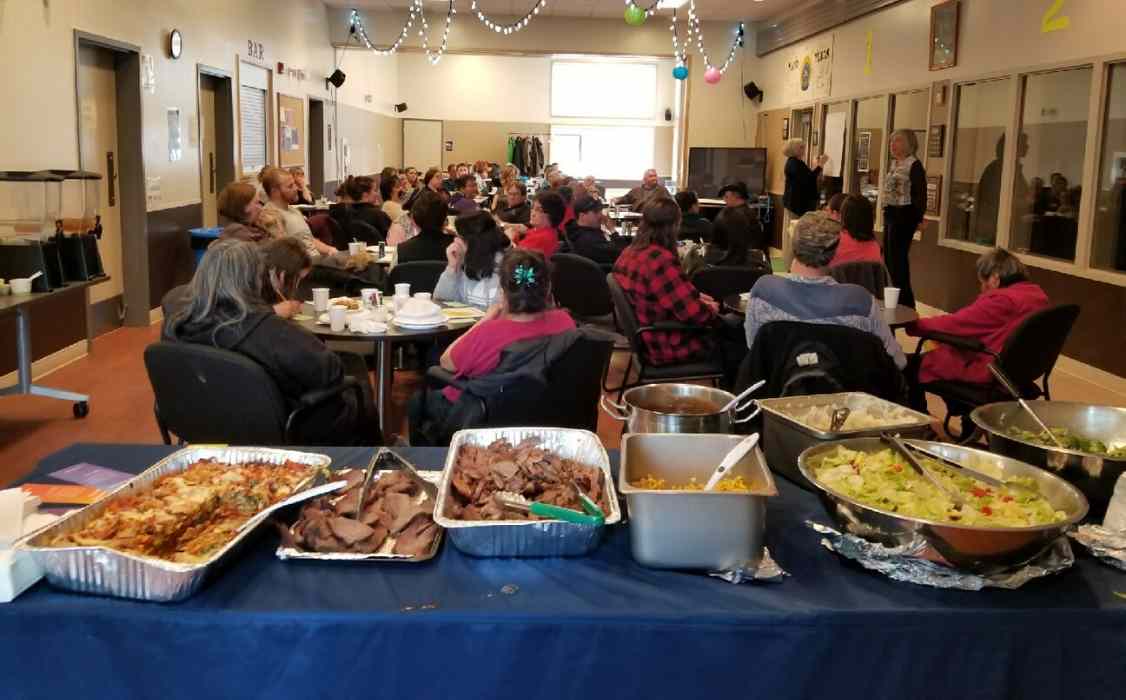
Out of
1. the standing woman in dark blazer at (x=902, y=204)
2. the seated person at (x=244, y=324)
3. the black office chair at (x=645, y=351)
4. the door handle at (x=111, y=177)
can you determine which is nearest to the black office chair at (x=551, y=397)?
the seated person at (x=244, y=324)

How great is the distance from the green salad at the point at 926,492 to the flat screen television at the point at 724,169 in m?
12.8

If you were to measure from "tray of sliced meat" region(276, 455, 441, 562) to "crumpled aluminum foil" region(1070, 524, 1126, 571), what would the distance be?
112cm

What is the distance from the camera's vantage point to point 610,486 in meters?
1.82

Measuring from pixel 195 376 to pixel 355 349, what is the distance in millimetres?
2158

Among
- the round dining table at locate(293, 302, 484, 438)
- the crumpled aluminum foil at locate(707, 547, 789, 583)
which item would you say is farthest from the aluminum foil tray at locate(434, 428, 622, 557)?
the round dining table at locate(293, 302, 484, 438)

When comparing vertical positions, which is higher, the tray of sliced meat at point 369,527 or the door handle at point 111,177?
the door handle at point 111,177

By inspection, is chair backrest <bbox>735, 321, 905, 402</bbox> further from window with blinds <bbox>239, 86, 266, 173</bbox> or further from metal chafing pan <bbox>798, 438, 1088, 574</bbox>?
window with blinds <bbox>239, 86, 266, 173</bbox>

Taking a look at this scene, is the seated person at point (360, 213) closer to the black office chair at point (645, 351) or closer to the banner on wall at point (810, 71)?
the black office chair at point (645, 351)

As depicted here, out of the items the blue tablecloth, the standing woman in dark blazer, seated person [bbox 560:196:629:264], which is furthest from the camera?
the standing woman in dark blazer

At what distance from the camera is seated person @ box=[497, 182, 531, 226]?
912cm

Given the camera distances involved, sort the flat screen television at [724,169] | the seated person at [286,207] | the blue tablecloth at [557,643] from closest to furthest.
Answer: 1. the blue tablecloth at [557,643]
2. the seated person at [286,207]
3. the flat screen television at [724,169]

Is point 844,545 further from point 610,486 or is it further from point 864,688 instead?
point 610,486

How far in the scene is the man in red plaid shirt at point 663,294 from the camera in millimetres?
4582

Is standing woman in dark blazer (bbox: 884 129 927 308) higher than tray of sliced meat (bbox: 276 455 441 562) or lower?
higher
